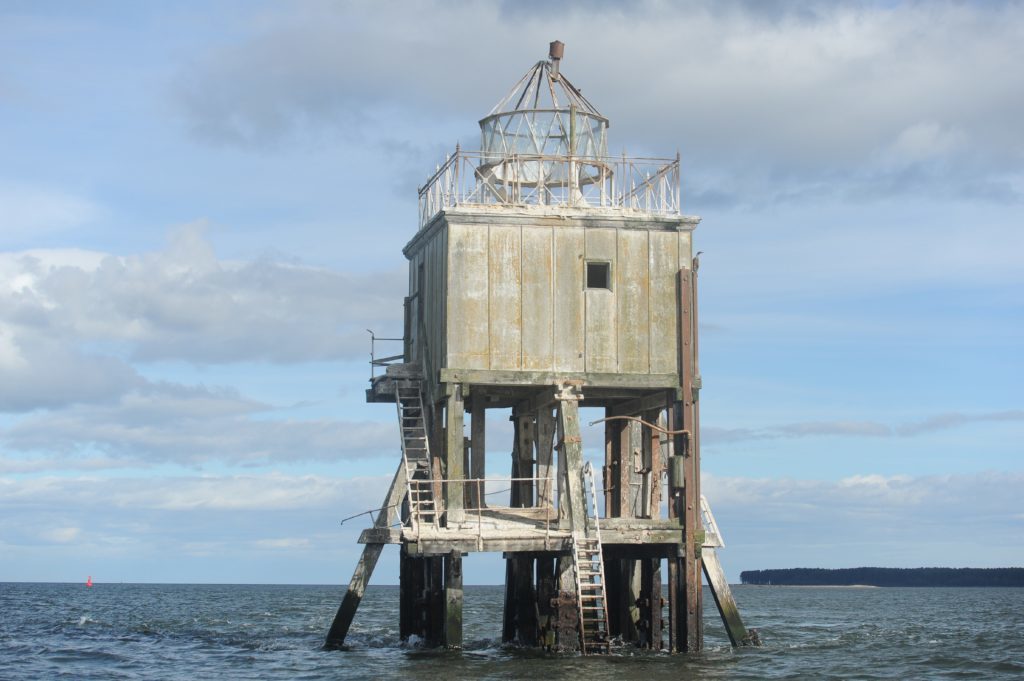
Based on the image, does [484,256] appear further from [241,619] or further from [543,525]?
[241,619]

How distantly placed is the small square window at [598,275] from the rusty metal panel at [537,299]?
3.13ft

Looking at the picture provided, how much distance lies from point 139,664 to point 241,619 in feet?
101

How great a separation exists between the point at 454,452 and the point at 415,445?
3050 millimetres

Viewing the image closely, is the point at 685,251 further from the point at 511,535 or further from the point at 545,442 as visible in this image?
the point at 511,535

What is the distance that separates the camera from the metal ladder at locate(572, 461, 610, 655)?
95.6 feet

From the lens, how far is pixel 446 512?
3150 cm

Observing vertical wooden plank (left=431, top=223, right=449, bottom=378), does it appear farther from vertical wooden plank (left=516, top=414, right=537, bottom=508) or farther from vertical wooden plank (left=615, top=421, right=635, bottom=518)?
vertical wooden plank (left=615, top=421, right=635, bottom=518)

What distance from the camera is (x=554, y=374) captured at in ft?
104

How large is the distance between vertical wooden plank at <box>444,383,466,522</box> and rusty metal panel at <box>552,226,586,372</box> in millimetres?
2398

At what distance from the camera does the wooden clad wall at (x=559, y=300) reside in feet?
104

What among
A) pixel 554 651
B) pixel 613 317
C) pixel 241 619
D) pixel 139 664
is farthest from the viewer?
pixel 241 619

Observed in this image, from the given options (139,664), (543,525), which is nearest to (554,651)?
(543,525)

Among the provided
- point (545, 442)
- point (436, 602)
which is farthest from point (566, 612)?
point (545, 442)

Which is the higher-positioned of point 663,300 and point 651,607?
point 663,300
